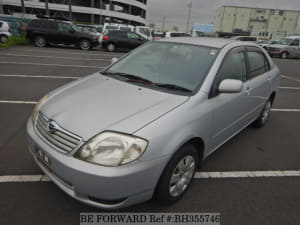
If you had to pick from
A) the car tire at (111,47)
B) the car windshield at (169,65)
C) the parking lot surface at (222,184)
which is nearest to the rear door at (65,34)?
the car tire at (111,47)

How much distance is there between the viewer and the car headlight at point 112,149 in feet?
5.38

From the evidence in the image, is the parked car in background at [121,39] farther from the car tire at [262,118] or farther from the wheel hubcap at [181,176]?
the wheel hubcap at [181,176]

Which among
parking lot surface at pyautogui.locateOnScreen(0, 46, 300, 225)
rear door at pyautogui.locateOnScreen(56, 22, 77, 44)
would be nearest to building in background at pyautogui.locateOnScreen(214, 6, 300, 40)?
rear door at pyautogui.locateOnScreen(56, 22, 77, 44)

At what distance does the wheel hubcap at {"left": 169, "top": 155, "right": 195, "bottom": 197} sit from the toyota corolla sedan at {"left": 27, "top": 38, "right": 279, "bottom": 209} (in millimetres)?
12

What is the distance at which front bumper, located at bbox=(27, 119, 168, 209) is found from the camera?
5.23 ft

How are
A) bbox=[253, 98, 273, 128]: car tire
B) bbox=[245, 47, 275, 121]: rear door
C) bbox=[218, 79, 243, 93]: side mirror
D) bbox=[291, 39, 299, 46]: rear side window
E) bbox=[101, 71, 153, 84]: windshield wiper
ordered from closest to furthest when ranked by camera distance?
1. bbox=[218, 79, 243, 93]: side mirror
2. bbox=[101, 71, 153, 84]: windshield wiper
3. bbox=[245, 47, 275, 121]: rear door
4. bbox=[253, 98, 273, 128]: car tire
5. bbox=[291, 39, 299, 46]: rear side window

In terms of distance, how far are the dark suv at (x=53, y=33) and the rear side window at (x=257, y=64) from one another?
541 inches

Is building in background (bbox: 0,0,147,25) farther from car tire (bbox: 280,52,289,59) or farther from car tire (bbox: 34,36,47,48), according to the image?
car tire (bbox: 280,52,289,59)

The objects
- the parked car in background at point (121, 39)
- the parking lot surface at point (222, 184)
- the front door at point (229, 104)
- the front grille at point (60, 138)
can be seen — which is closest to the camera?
the front grille at point (60, 138)

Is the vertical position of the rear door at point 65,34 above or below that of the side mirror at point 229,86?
above

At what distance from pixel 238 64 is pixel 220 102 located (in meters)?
0.83

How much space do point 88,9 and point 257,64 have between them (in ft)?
171

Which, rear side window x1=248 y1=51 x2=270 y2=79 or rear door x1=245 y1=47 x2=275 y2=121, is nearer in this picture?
rear door x1=245 y1=47 x2=275 y2=121

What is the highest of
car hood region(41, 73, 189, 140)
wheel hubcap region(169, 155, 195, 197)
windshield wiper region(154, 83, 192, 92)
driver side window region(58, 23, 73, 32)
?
driver side window region(58, 23, 73, 32)
